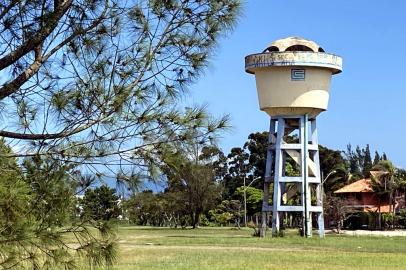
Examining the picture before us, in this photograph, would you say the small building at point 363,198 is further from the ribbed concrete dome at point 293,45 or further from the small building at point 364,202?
the ribbed concrete dome at point 293,45

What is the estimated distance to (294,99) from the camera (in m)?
34.2

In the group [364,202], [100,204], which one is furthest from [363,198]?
[100,204]

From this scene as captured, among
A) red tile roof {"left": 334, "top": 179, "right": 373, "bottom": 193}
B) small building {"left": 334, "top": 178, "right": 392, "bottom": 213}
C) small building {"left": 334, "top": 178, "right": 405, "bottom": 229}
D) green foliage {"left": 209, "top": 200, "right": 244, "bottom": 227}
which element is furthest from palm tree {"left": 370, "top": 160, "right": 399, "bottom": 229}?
green foliage {"left": 209, "top": 200, "right": 244, "bottom": 227}

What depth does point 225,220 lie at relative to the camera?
182 ft

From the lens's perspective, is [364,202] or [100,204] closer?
[100,204]

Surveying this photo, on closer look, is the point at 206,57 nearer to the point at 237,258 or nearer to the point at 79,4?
the point at 79,4

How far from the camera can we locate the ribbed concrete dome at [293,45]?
35406 mm

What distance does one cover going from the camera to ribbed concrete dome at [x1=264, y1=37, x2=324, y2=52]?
35.4 meters

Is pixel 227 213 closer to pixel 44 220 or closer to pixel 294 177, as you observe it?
pixel 294 177

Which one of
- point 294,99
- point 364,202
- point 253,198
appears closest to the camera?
point 294,99

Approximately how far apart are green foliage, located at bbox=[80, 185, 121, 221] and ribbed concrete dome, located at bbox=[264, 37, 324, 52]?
1191 inches

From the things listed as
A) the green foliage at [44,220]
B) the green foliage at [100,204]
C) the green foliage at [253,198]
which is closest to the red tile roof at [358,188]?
the green foliage at [253,198]

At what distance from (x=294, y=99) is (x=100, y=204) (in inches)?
1150

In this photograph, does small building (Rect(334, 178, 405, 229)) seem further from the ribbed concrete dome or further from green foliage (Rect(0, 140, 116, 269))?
green foliage (Rect(0, 140, 116, 269))
